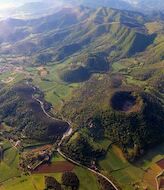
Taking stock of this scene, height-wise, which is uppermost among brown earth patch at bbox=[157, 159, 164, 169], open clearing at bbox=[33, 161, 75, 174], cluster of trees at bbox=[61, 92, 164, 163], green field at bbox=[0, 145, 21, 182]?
cluster of trees at bbox=[61, 92, 164, 163]

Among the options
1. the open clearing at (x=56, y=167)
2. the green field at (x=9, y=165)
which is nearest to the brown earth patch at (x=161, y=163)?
the open clearing at (x=56, y=167)

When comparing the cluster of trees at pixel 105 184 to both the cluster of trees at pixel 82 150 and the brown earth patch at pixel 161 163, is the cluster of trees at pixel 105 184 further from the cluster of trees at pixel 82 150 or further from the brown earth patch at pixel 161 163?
the brown earth patch at pixel 161 163

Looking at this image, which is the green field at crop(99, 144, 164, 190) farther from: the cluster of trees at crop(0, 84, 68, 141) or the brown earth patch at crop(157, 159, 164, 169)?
the cluster of trees at crop(0, 84, 68, 141)

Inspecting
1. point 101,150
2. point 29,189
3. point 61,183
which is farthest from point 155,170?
point 29,189

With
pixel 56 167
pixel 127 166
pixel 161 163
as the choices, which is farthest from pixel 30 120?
pixel 161 163

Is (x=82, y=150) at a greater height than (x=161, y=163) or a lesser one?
greater

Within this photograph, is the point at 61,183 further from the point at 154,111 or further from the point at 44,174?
the point at 154,111

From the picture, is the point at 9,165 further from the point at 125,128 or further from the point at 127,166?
the point at 125,128

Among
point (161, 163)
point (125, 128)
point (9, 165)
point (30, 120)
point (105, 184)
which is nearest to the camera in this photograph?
point (105, 184)

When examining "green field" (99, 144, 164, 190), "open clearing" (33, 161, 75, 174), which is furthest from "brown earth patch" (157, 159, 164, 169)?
"open clearing" (33, 161, 75, 174)

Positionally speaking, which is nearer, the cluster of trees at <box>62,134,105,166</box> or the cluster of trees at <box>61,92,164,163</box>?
the cluster of trees at <box>62,134,105,166</box>

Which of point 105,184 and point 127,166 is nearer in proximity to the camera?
point 105,184
